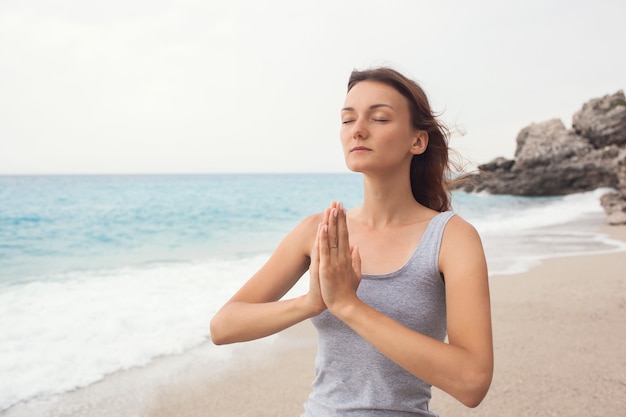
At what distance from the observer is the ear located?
218 cm

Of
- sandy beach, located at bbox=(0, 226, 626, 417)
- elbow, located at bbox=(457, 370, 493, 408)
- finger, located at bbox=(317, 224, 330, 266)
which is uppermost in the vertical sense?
finger, located at bbox=(317, 224, 330, 266)

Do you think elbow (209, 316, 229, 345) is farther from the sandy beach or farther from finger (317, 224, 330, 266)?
the sandy beach

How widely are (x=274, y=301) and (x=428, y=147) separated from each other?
100 cm

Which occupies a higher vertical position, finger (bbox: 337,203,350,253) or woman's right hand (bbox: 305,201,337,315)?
finger (bbox: 337,203,350,253)

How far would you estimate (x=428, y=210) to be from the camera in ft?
7.22

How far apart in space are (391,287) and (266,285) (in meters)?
0.53

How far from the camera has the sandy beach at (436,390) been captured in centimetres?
397

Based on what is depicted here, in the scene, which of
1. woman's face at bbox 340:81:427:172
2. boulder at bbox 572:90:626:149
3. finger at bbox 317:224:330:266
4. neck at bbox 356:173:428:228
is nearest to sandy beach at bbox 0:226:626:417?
neck at bbox 356:173:428:228

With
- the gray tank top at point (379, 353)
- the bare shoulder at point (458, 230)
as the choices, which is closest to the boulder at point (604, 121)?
the bare shoulder at point (458, 230)

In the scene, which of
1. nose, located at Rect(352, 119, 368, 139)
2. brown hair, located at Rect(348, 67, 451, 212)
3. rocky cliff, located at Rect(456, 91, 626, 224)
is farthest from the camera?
rocky cliff, located at Rect(456, 91, 626, 224)

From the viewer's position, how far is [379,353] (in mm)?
1936

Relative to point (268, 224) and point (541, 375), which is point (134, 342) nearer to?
point (541, 375)

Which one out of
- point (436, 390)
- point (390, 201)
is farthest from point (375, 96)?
point (436, 390)

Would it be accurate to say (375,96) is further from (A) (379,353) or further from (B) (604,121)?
(B) (604,121)
